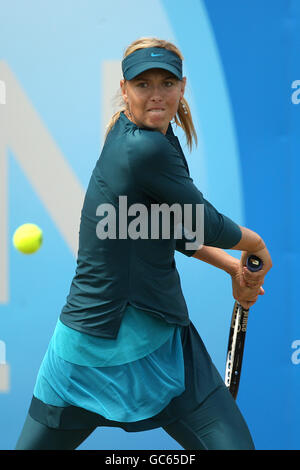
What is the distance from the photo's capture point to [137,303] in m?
1.71

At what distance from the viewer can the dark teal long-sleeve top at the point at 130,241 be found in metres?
1.61

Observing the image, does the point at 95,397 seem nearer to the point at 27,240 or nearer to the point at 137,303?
the point at 137,303

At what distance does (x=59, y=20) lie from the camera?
2576 mm

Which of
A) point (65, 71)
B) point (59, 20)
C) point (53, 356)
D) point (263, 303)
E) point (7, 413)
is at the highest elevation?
point (59, 20)

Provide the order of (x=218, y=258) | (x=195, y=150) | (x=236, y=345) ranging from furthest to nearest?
(x=195, y=150), (x=236, y=345), (x=218, y=258)

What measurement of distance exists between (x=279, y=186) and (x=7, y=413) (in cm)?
141

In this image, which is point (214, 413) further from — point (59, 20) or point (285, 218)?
point (59, 20)

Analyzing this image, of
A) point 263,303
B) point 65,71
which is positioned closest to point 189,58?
point 65,71

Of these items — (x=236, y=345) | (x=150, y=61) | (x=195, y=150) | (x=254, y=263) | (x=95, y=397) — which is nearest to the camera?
(x=150, y=61)
